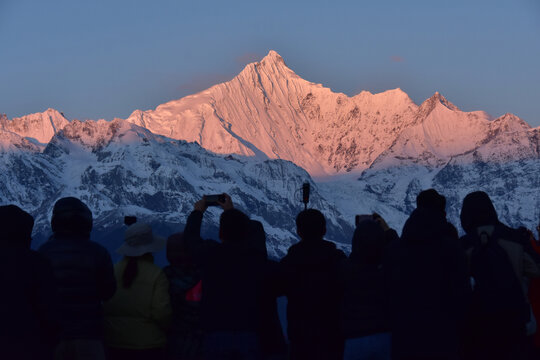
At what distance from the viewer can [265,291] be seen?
12094 mm

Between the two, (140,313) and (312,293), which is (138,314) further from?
(312,293)

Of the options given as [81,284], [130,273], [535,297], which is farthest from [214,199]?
[535,297]

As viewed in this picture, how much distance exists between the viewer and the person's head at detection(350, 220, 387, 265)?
1286 cm

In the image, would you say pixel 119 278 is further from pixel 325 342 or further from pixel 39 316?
pixel 325 342

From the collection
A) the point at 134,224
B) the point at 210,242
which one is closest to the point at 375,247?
the point at 210,242

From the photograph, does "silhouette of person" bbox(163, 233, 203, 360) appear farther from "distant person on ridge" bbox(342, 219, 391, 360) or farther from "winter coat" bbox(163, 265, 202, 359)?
"distant person on ridge" bbox(342, 219, 391, 360)

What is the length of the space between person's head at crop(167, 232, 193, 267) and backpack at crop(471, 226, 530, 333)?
3774 millimetres

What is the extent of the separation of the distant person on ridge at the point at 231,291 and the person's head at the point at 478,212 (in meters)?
3.09

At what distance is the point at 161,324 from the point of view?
1252cm

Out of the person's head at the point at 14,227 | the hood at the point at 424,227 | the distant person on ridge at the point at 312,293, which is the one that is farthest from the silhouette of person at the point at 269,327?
the person's head at the point at 14,227

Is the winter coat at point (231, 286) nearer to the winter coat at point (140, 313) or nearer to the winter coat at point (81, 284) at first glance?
the winter coat at point (140, 313)

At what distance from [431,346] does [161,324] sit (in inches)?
138

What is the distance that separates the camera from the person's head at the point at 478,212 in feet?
43.0

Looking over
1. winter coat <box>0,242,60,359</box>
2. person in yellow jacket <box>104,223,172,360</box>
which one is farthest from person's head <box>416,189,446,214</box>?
winter coat <box>0,242,60,359</box>
